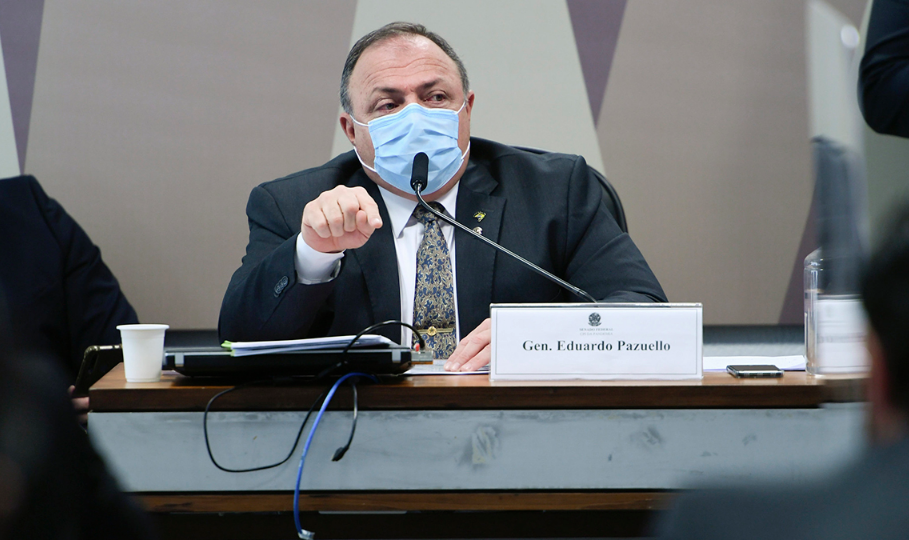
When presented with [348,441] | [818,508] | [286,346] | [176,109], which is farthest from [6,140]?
[818,508]

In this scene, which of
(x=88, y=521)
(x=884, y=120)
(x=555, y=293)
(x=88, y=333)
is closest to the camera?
(x=88, y=521)

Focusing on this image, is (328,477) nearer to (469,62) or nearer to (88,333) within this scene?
(88,333)

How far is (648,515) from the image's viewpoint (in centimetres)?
100

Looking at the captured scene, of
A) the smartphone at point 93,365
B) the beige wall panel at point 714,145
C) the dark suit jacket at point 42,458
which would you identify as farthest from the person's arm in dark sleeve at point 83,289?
the dark suit jacket at point 42,458

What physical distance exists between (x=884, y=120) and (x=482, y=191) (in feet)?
3.54

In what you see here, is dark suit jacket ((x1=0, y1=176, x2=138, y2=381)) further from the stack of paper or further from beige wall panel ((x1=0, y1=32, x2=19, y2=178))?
the stack of paper

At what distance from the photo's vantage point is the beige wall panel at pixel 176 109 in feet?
6.97

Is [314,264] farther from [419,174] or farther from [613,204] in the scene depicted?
[613,204]

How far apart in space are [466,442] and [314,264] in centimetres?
53

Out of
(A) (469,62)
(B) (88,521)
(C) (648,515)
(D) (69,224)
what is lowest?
(C) (648,515)

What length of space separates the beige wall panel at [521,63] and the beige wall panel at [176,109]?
21 centimetres

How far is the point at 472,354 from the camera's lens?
48.9 inches

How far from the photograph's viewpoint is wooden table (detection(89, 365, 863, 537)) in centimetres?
98

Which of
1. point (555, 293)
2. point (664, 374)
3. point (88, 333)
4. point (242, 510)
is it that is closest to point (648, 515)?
point (664, 374)
